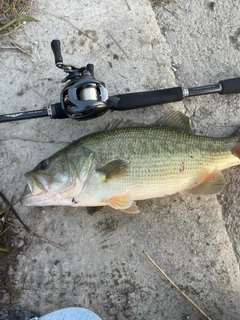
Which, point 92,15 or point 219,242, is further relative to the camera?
point 92,15

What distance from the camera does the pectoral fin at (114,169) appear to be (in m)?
2.36

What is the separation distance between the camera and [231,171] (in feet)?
9.36

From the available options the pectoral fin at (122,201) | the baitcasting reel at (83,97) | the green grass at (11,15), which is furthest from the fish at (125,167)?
the green grass at (11,15)

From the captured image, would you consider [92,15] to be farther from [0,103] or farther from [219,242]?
[219,242]

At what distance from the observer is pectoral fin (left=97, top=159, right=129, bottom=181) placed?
2.36m

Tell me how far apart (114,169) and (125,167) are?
8 centimetres

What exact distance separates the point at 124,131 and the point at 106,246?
92 centimetres

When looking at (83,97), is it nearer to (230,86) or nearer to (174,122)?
(174,122)

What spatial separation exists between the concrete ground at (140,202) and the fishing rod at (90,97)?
239 mm

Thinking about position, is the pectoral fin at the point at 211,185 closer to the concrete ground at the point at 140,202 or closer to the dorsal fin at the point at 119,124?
the concrete ground at the point at 140,202

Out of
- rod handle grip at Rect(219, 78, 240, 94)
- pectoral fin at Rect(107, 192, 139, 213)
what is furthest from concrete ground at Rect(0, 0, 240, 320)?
pectoral fin at Rect(107, 192, 139, 213)

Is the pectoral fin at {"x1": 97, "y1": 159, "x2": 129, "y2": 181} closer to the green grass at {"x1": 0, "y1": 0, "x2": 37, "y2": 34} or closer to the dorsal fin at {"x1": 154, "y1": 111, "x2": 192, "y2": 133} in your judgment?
the dorsal fin at {"x1": 154, "y1": 111, "x2": 192, "y2": 133}

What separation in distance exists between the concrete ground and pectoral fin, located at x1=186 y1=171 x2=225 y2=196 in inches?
8.7

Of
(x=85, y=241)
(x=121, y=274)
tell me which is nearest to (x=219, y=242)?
(x=121, y=274)
